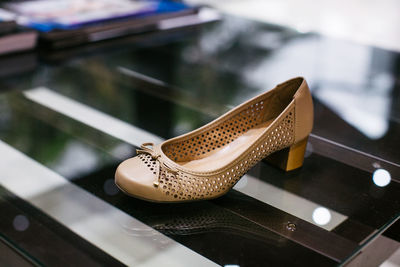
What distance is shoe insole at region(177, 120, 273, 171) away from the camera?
822 mm

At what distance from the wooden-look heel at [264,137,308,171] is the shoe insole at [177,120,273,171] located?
5 centimetres

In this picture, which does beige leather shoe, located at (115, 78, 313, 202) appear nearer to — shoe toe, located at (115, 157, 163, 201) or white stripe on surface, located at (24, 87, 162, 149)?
shoe toe, located at (115, 157, 163, 201)

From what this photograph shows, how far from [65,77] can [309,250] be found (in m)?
0.80

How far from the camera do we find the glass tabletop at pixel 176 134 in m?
0.70

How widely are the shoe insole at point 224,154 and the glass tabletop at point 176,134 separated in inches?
1.7

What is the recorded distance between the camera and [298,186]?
84 centimetres

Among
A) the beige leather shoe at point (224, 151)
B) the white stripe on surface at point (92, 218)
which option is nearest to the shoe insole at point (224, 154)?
the beige leather shoe at point (224, 151)

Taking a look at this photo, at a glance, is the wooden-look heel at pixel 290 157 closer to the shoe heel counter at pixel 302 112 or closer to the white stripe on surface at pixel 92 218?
the shoe heel counter at pixel 302 112

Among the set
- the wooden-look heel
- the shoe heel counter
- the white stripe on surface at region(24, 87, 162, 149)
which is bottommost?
the white stripe on surface at region(24, 87, 162, 149)

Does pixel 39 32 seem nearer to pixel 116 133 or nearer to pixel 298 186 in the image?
pixel 116 133

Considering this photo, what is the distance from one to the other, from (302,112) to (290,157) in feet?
0.26

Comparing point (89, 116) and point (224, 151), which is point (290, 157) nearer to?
point (224, 151)

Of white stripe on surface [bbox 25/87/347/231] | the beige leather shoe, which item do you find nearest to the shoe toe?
the beige leather shoe

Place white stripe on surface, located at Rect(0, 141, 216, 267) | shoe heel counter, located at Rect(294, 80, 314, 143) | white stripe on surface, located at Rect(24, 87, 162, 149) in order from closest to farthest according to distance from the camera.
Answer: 1. white stripe on surface, located at Rect(0, 141, 216, 267)
2. shoe heel counter, located at Rect(294, 80, 314, 143)
3. white stripe on surface, located at Rect(24, 87, 162, 149)
